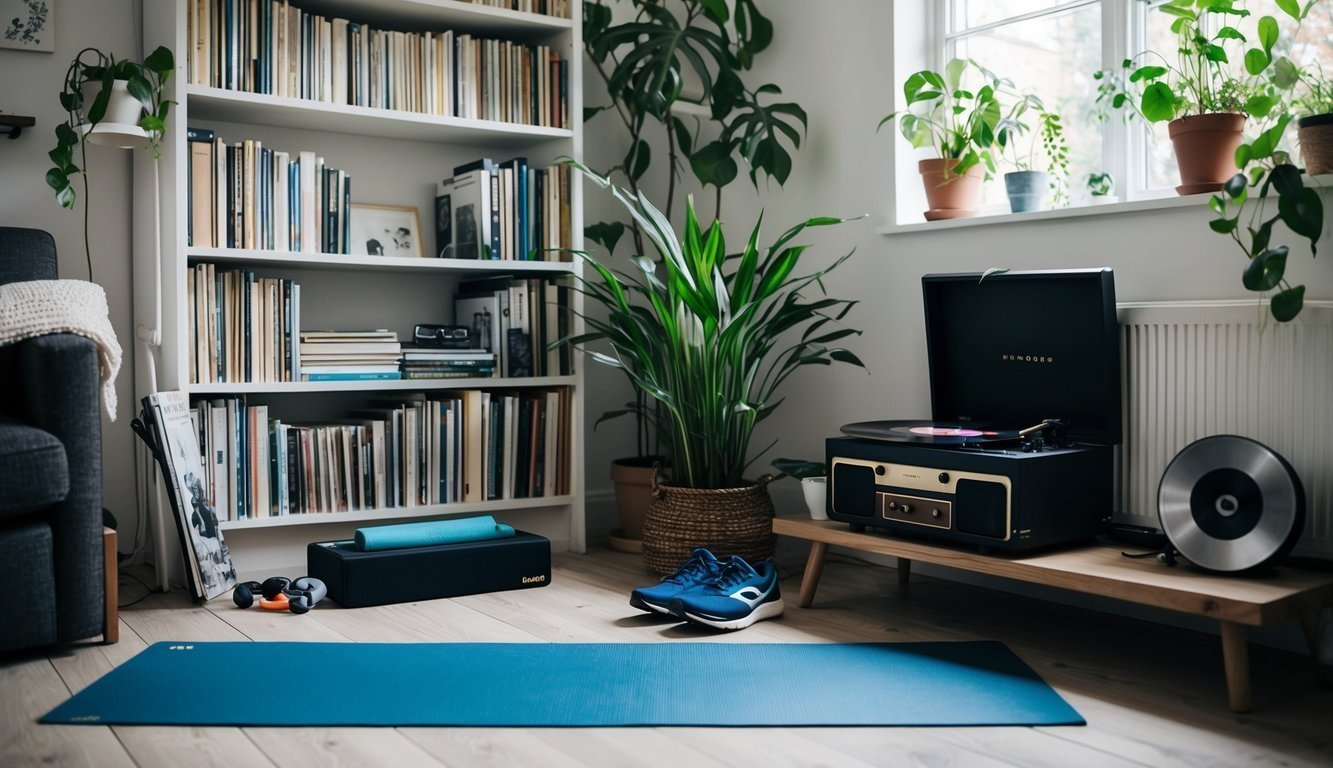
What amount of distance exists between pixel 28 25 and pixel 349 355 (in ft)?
3.81

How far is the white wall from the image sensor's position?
291 cm

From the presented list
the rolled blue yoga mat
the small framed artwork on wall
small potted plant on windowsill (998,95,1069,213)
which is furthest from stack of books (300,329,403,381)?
small potted plant on windowsill (998,95,1069,213)

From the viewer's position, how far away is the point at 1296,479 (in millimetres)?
1994

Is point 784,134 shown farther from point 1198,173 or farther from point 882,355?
point 1198,173

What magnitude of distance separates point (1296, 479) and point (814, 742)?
99 cm

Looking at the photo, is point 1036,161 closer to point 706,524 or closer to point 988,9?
point 988,9

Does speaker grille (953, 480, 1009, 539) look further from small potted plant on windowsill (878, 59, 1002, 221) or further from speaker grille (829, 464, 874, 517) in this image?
small potted plant on windowsill (878, 59, 1002, 221)

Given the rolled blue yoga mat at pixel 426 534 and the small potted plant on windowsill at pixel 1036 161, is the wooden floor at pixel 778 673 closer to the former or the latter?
the rolled blue yoga mat at pixel 426 534

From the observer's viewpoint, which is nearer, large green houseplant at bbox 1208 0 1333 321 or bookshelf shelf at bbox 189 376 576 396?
large green houseplant at bbox 1208 0 1333 321

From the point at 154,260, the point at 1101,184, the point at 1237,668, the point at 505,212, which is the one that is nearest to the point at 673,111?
the point at 505,212

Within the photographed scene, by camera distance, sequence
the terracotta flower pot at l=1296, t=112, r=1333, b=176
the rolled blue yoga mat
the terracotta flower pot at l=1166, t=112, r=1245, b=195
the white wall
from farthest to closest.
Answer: the white wall
the rolled blue yoga mat
the terracotta flower pot at l=1166, t=112, r=1245, b=195
the terracotta flower pot at l=1296, t=112, r=1333, b=176

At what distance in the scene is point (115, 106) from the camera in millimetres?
2596

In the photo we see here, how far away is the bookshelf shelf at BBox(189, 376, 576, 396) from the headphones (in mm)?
505

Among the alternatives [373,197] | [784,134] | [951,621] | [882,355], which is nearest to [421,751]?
[951,621]
